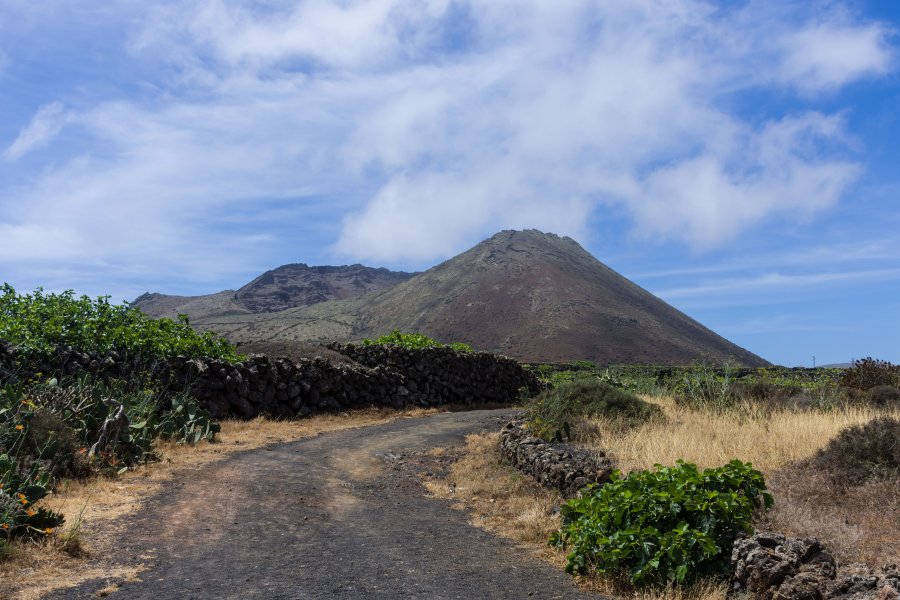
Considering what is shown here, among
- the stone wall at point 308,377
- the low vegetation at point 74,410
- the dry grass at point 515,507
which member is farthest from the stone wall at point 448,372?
the dry grass at point 515,507

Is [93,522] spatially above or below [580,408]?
below

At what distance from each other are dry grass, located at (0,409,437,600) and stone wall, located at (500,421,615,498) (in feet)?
17.8

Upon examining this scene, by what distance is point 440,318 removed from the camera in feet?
328

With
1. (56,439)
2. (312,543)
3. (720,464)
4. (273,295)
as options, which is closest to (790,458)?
(720,464)

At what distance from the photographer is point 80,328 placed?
17.1 meters

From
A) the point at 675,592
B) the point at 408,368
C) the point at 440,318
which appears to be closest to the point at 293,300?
the point at 440,318

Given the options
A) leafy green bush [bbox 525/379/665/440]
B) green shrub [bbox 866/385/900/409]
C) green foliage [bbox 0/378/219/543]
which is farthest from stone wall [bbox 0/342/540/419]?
green shrub [bbox 866/385/900/409]

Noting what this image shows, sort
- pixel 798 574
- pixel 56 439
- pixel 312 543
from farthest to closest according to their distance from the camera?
pixel 56 439 → pixel 312 543 → pixel 798 574

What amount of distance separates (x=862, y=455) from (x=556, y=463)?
4.00 meters

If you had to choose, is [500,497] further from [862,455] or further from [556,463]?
[862,455]

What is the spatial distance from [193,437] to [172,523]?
20.6 ft

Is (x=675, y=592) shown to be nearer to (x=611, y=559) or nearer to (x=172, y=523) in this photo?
(x=611, y=559)

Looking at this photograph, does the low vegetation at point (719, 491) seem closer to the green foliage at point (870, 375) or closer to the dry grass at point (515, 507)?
the dry grass at point (515, 507)

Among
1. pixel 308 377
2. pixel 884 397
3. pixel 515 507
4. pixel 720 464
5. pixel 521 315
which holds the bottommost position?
pixel 515 507
